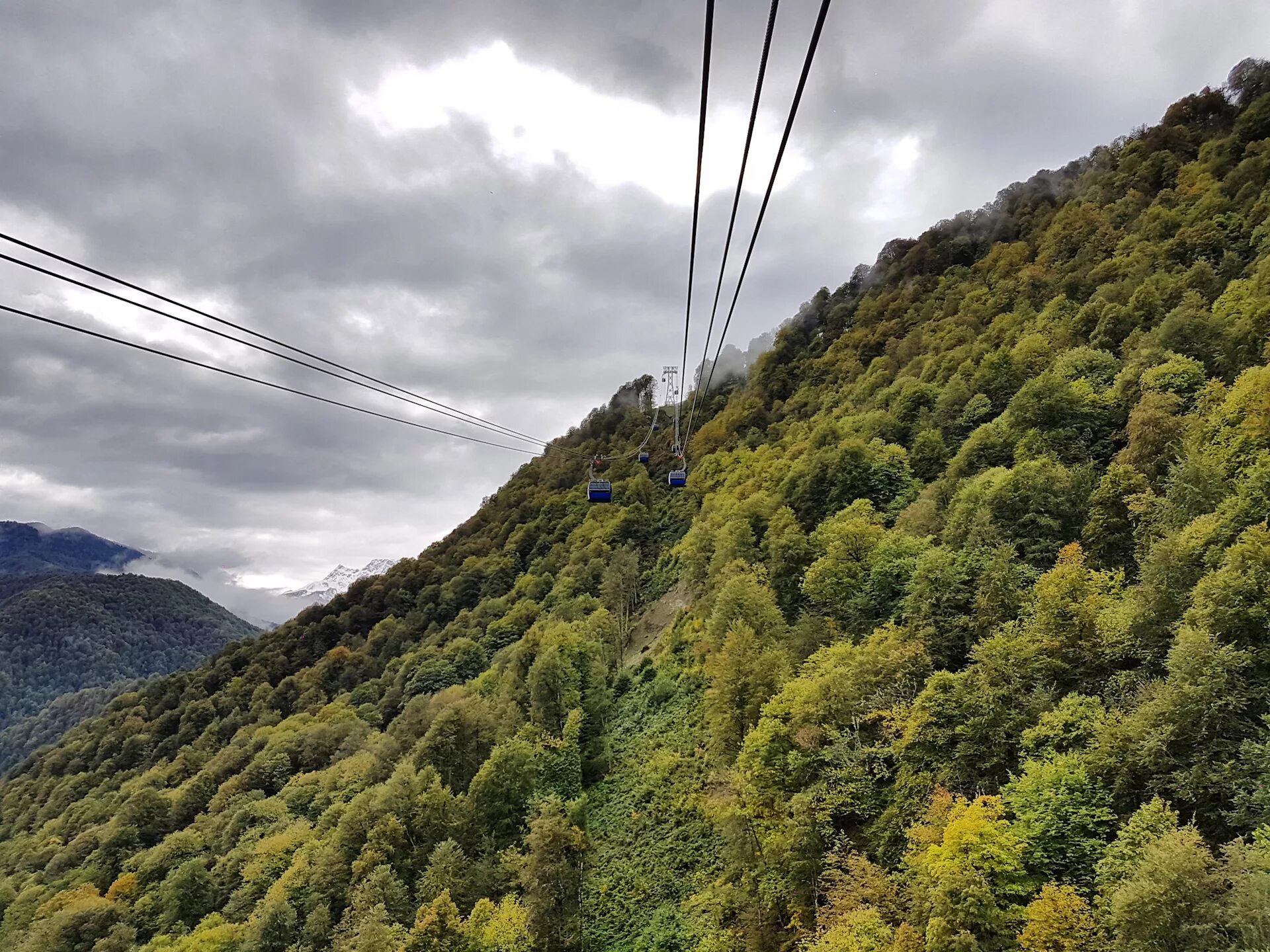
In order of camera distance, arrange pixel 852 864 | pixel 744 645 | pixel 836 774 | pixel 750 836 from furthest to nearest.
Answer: pixel 744 645 → pixel 750 836 → pixel 836 774 → pixel 852 864

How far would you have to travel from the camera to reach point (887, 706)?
34688 mm

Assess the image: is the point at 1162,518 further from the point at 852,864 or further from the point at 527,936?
the point at 527,936

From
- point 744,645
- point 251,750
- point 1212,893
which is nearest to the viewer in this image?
point 1212,893

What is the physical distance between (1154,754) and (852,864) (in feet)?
43.9

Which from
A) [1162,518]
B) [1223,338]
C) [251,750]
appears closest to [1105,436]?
[1223,338]

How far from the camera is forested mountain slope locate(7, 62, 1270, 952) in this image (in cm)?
2345

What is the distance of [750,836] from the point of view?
3622 centimetres

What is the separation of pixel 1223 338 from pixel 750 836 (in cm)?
5213

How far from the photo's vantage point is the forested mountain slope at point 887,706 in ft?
76.9

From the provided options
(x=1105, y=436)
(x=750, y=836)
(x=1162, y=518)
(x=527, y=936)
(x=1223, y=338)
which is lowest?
(x=527, y=936)

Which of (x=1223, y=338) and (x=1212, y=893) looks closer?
(x=1212, y=893)

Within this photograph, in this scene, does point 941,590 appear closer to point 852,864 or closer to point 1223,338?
point 852,864

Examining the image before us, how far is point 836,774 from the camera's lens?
1287 inches

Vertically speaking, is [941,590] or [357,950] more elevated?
[941,590]
